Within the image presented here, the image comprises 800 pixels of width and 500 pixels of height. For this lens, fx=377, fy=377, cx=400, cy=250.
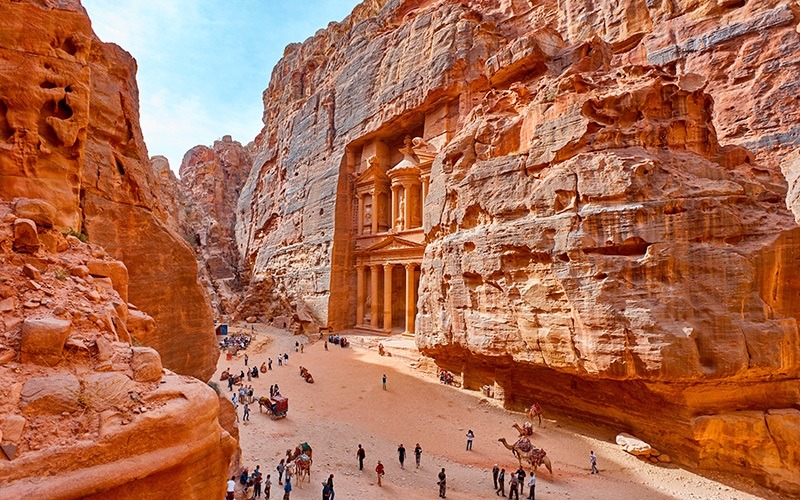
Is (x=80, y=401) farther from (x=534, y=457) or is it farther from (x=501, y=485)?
(x=534, y=457)

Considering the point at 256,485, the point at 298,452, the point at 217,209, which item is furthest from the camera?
the point at 217,209

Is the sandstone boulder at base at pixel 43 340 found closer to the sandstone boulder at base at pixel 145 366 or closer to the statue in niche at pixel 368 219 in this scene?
the sandstone boulder at base at pixel 145 366

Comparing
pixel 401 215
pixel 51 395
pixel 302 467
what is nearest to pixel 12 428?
pixel 51 395

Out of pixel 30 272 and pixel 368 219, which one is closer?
pixel 30 272

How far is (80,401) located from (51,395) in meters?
0.23

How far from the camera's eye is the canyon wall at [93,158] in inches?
220

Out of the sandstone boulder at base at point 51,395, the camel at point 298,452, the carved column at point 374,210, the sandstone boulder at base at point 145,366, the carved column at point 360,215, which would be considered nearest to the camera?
the sandstone boulder at base at point 51,395

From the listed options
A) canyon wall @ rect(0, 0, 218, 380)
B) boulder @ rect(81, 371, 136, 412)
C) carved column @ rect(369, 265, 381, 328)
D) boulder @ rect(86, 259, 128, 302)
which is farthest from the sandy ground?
carved column @ rect(369, 265, 381, 328)

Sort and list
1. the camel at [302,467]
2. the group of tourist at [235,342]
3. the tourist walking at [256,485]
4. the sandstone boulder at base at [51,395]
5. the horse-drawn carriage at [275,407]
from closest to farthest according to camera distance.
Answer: the sandstone boulder at base at [51,395]
the tourist walking at [256,485]
the camel at [302,467]
the horse-drawn carriage at [275,407]
the group of tourist at [235,342]

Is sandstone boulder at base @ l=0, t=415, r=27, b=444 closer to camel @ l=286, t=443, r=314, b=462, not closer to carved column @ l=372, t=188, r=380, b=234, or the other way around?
camel @ l=286, t=443, r=314, b=462

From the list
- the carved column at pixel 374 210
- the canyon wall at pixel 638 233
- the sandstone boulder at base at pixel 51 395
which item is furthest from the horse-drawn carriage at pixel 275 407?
the carved column at pixel 374 210

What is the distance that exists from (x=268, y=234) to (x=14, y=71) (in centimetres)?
3825

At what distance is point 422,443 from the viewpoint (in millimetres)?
13859

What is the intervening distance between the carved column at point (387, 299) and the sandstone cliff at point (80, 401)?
25.2 m
